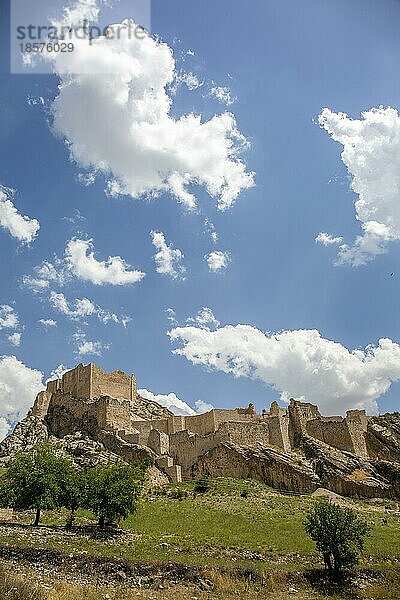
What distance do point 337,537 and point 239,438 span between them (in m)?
35.8

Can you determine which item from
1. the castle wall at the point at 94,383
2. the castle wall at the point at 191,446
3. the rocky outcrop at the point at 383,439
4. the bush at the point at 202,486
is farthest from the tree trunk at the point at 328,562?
the castle wall at the point at 94,383

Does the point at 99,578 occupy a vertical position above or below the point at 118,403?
below

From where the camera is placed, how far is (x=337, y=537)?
993 inches

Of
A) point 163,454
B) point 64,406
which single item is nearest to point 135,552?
point 163,454

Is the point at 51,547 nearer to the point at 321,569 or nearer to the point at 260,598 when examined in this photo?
the point at 260,598

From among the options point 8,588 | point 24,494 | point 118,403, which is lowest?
point 8,588

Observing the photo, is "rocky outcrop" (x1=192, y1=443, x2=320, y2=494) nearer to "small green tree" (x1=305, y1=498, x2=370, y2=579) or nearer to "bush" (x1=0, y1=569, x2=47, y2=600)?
"small green tree" (x1=305, y1=498, x2=370, y2=579)

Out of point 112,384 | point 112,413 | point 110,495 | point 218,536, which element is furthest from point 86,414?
point 218,536

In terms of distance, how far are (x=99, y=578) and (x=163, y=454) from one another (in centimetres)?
3790

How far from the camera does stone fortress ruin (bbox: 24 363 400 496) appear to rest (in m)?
57.1

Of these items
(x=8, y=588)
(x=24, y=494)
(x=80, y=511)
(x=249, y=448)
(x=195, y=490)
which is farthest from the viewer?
(x=249, y=448)

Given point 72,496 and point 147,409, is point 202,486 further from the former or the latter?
point 147,409

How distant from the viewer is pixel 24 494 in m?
34.3

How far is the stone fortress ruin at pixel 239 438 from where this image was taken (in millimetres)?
57125
